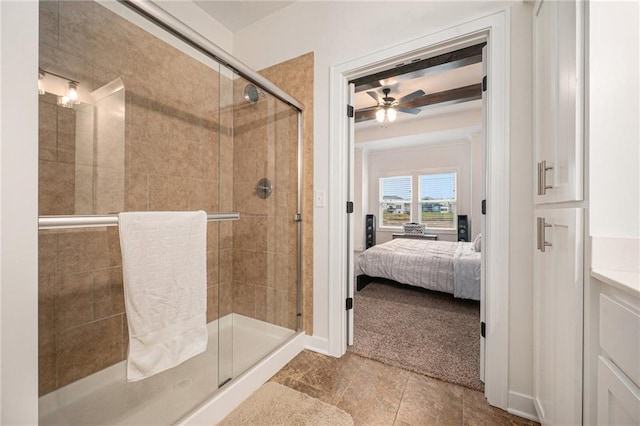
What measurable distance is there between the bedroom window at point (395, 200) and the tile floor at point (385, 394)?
486 cm

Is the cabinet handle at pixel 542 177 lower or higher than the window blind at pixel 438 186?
lower

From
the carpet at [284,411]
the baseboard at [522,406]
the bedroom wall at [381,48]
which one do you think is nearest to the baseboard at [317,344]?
the bedroom wall at [381,48]

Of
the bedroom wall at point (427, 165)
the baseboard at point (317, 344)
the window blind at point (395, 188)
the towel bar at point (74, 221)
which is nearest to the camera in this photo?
the towel bar at point (74, 221)

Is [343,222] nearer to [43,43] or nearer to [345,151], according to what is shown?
[345,151]

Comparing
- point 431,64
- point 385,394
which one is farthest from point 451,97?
point 385,394

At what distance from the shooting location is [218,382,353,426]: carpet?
1.27m

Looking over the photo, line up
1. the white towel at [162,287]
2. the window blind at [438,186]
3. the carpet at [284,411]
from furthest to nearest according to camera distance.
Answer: the window blind at [438,186], the carpet at [284,411], the white towel at [162,287]

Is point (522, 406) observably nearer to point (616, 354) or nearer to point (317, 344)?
point (616, 354)

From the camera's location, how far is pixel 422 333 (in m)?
2.23

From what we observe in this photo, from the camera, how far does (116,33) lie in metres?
1.59

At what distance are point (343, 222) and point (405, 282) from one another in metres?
1.77

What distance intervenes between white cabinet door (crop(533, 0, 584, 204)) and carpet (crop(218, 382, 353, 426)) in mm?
1405

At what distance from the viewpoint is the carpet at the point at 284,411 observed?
1273 mm

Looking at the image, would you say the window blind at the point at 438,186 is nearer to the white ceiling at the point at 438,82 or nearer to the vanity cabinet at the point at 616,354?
the white ceiling at the point at 438,82
